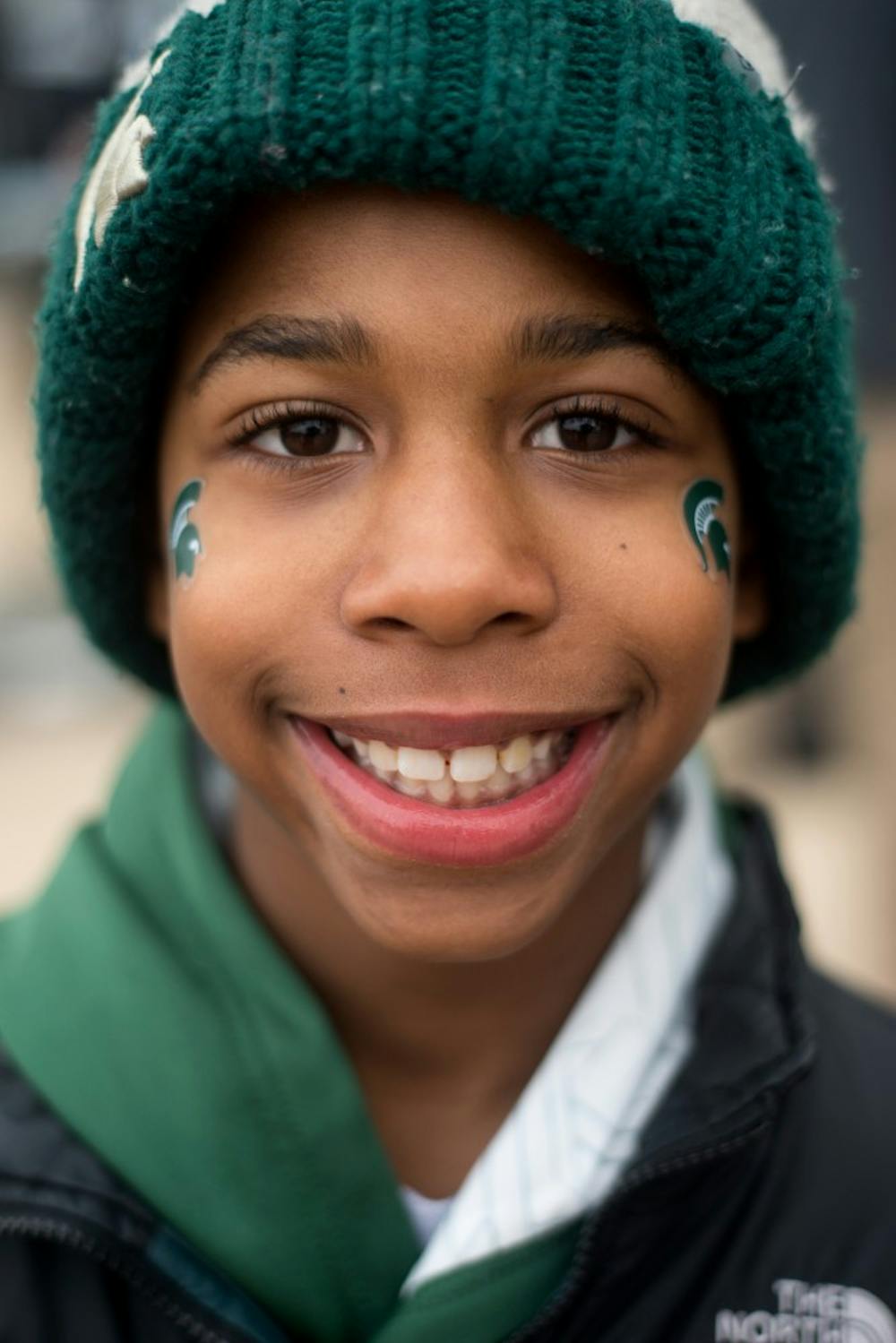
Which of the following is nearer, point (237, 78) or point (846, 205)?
point (237, 78)

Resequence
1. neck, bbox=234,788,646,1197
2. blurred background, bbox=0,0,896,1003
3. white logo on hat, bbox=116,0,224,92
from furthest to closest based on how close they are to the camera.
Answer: blurred background, bbox=0,0,896,1003 < neck, bbox=234,788,646,1197 < white logo on hat, bbox=116,0,224,92

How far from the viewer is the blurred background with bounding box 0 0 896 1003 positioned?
3223mm

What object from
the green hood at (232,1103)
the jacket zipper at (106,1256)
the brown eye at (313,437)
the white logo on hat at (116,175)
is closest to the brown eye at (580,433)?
the brown eye at (313,437)

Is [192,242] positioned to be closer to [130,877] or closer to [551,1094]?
[130,877]

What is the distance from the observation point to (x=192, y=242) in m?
1.23

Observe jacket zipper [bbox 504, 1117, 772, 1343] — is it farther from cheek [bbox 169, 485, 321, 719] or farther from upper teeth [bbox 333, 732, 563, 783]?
cheek [bbox 169, 485, 321, 719]

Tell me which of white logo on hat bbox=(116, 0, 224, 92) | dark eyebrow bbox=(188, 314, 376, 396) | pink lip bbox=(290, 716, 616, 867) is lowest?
pink lip bbox=(290, 716, 616, 867)

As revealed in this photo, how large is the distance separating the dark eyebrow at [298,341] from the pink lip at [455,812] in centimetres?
32

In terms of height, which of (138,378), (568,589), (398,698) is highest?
(138,378)

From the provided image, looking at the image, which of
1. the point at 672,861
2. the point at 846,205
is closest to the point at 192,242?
the point at 672,861

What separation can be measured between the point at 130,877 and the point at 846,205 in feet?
8.22

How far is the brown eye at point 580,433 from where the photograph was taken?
1284 mm

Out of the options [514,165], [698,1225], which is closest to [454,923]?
[698,1225]

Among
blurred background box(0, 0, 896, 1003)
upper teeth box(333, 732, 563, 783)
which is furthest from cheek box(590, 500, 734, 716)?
blurred background box(0, 0, 896, 1003)
